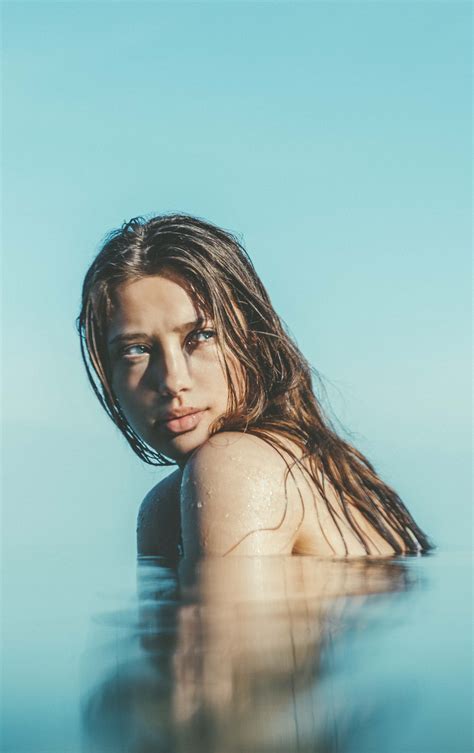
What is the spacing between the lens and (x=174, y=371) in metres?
3.42

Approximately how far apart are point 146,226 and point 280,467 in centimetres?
137

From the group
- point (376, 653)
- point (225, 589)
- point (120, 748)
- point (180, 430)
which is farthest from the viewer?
point (180, 430)

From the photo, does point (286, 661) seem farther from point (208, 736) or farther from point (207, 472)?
point (207, 472)

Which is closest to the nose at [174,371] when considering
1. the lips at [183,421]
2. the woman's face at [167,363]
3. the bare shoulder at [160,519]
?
→ the woman's face at [167,363]

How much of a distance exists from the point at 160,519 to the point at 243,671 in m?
3.25

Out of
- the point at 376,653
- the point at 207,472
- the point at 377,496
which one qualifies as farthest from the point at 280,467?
the point at 376,653

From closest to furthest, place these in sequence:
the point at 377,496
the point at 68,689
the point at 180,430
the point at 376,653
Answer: the point at 68,689, the point at 376,653, the point at 180,430, the point at 377,496

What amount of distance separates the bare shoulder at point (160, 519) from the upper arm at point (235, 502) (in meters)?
1.28

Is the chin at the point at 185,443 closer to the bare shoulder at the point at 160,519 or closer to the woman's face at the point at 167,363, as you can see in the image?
the woman's face at the point at 167,363

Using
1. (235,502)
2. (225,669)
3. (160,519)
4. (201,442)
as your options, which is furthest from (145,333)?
(225,669)

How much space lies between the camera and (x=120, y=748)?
0.97 metres

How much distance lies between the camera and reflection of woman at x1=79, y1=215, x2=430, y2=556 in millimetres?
2975

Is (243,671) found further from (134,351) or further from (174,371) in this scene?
(134,351)

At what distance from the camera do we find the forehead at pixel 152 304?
11.3 ft
